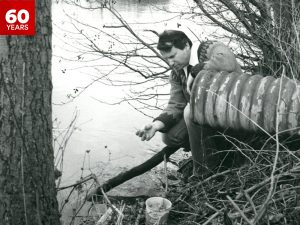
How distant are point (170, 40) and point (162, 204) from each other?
1.38 meters

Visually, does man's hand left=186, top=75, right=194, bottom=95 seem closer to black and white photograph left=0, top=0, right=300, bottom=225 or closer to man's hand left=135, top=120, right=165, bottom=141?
black and white photograph left=0, top=0, right=300, bottom=225

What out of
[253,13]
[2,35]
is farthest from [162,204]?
[253,13]

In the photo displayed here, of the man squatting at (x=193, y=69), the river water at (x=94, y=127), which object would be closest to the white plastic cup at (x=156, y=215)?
the man squatting at (x=193, y=69)

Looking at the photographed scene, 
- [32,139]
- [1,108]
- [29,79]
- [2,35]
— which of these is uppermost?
[2,35]

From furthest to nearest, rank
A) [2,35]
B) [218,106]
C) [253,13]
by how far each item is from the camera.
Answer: [253,13] < [218,106] < [2,35]

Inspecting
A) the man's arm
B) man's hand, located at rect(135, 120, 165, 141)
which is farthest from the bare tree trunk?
the man's arm

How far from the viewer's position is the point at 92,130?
6070 mm

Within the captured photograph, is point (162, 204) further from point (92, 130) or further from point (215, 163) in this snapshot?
point (92, 130)

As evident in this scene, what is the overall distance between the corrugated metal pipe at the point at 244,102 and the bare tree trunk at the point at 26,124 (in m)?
1.23

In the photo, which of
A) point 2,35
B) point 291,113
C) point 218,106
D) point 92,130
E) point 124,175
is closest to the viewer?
point 2,35

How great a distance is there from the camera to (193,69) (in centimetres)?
342

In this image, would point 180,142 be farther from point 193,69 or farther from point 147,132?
point 193,69

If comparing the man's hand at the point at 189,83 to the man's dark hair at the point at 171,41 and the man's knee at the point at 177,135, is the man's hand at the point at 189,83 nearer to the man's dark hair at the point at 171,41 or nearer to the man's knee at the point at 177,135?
the man's dark hair at the point at 171,41

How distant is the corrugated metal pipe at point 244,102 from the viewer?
2906 mm
